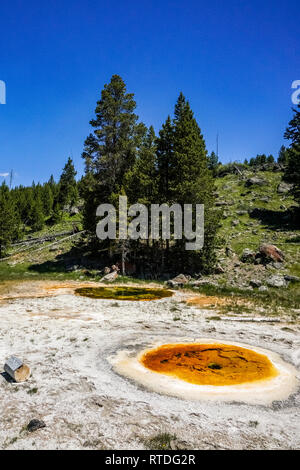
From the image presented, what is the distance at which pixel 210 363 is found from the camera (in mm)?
9000

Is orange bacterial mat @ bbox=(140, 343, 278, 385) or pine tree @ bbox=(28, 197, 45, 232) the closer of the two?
orange bacterial mat @ bbox=(140, 343, 278, 385)

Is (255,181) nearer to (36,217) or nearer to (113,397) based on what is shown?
(36,217)

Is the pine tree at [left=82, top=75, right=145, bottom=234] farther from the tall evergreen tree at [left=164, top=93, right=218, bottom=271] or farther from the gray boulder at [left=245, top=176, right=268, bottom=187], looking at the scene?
the gray boulder at [left=245, top=176, right=268, bottom=187]

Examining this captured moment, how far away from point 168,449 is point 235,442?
125 centimetres

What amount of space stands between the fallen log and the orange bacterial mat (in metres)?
3.38

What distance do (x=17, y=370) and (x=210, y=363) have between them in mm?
5624

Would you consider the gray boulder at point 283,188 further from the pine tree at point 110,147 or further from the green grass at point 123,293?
the green grass at point 123,293

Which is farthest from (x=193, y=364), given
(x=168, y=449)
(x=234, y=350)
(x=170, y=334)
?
(x=168, y=449)

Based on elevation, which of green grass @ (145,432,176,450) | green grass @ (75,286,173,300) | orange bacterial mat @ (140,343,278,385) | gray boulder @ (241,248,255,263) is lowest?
green grass @ (75,286,173,300)

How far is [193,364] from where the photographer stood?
8875mm

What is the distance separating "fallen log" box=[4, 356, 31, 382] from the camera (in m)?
7.28

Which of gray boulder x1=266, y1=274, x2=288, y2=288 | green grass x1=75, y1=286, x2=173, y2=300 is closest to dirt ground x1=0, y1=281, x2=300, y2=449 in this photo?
green grass x1=75, y1=286, x2=173, y2=300

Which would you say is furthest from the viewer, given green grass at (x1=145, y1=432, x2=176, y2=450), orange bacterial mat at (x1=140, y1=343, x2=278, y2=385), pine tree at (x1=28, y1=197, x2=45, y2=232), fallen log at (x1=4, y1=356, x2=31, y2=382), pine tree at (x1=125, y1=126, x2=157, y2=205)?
pine tree at (x1=28, y1=197, x2=45, y2=232)
